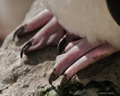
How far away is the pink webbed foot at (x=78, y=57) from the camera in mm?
1312

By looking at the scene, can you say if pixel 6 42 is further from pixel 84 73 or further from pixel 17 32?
pixel 84 73

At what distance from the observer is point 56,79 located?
4.44 ft

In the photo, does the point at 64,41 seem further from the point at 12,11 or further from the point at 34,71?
the point at 12,11

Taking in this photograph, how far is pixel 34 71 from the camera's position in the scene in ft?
4.75

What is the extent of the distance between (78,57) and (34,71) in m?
0.19

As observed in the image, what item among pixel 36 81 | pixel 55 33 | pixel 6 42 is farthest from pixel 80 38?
pixel 6 42

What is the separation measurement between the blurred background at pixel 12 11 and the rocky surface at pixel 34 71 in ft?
5.52

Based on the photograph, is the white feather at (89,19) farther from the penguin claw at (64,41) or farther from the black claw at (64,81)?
the black claw at (64,81)

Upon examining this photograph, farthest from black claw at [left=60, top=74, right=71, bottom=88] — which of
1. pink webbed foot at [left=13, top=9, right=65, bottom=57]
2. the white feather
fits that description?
pink webbed foot at [left=13, top=9, right=65, bottom=57]

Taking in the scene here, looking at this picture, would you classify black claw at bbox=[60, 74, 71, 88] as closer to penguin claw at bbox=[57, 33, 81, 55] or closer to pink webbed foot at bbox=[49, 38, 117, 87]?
pink webbed foot at bbox=[49, 38, 117, 87]

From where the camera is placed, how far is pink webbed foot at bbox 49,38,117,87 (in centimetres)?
131

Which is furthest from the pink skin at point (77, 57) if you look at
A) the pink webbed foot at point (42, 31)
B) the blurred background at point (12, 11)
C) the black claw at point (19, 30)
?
the blurred background at point (12, 11)

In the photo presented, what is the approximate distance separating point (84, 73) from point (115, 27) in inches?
8.1

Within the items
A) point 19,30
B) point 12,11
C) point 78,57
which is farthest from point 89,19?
point 12,11
